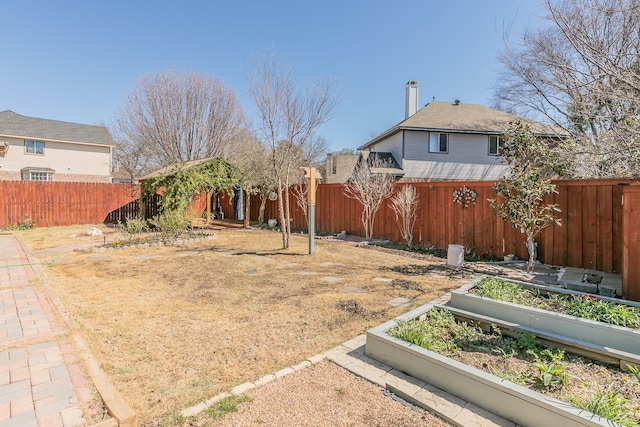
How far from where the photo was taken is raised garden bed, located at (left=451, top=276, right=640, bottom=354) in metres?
2.77

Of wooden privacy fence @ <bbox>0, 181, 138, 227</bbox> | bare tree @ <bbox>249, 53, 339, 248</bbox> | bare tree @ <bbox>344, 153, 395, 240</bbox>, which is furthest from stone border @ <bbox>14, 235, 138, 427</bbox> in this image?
wooden privacy fence @ <bbox>0, 181, 138, 227</bbox>

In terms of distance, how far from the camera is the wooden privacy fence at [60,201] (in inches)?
523

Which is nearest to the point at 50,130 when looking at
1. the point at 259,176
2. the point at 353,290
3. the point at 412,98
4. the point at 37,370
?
the point at 259,176

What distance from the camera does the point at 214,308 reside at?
4.15 metres

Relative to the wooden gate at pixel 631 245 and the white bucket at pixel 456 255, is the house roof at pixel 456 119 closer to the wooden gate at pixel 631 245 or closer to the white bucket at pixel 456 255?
the white bucket at pixel 456 255

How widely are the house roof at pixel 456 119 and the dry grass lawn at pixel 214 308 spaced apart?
37.1ft

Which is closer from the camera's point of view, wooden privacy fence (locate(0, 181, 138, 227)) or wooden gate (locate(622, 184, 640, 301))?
wooden gate (locate(622, 184, 640, 301))

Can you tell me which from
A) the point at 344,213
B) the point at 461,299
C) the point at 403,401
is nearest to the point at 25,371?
the point at 403,401

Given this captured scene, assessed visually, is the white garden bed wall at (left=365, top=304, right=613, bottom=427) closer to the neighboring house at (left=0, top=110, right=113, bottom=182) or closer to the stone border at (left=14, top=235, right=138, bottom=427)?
the stone border at (left=14, top=235, right=138, bottom=427)

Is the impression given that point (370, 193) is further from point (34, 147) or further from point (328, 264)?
point (34, 147)

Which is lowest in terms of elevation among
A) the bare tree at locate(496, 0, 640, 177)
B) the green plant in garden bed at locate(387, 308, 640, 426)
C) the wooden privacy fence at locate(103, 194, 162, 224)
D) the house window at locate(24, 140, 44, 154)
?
the green plant in garden bed at locate(387, 308, 640, 426)

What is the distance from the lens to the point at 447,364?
7.66ft

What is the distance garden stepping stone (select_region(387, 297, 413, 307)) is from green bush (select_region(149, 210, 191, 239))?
285 inches

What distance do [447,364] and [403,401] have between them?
42cm
